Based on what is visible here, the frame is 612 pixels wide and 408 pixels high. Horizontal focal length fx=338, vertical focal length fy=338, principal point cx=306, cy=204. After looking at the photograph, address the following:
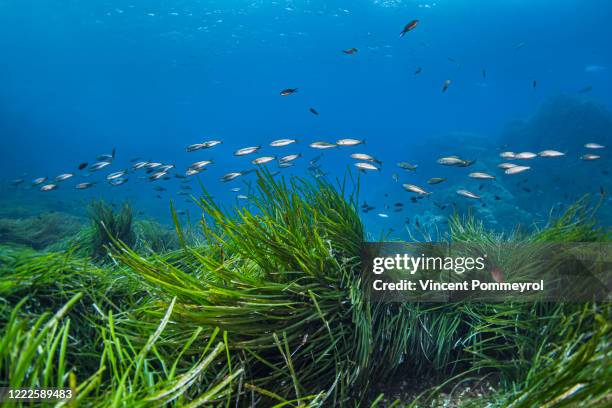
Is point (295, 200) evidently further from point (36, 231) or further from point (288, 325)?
point (36, 231)

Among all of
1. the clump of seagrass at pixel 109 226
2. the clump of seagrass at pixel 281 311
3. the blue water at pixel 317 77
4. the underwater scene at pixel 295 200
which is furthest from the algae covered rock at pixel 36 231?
the blue water at pixel 317 77

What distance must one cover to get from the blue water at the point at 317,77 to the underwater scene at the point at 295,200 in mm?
556

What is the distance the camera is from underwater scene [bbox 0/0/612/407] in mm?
1835

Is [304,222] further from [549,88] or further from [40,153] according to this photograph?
[40,153]

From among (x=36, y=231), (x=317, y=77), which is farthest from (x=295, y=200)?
(x=317, y=77)

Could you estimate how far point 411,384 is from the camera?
2.29 meters

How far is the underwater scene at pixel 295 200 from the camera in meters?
1.83

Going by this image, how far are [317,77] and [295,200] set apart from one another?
100m

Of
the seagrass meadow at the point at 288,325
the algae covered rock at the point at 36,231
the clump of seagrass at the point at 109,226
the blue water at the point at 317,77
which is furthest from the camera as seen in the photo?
the blue water at the point at 317,77

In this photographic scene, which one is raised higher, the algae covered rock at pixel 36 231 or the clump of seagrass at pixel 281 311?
the clump of seagrass at pixel 281 311

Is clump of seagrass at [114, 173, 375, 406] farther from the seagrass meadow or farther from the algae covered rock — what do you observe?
the algae covered rock

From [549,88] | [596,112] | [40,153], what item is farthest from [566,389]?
[40,153]

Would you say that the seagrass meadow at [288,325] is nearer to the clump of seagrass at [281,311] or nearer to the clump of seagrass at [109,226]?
the clump of seagrass at [281,311]

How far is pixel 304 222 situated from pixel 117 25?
264 ft
